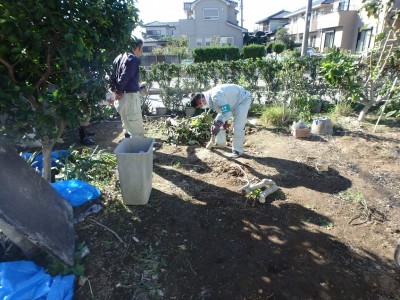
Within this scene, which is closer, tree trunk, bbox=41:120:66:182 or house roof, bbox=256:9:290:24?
tree trunk, bbox=41:120:66:182

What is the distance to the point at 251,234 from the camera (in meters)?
2.86

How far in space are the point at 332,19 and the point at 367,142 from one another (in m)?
23.9

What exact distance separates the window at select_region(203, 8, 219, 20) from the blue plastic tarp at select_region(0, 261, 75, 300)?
3061 centimetres

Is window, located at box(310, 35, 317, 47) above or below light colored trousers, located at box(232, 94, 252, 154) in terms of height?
above

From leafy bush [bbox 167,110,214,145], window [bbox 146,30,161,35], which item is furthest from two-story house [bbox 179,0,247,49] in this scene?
leafy bush [bbox 167,110,214,145]

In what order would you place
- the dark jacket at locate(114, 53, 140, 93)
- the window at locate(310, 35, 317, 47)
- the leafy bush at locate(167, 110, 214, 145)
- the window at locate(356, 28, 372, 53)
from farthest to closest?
1. the window at locate(310, 35, 317, 47)
2. the window at locate(356, 28, 372, 53)
3. the leafy bush at locate(167, 110, 214, 145)
4. the dark jacket at locate(114, 53, 140, 93)

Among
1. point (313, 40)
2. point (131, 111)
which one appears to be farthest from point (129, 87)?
point (313, 40)

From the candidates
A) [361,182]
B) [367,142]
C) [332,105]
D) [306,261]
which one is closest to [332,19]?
[332,105]

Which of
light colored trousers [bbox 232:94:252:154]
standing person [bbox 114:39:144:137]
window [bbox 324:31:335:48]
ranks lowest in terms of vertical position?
light colored trousers [bbox 232:94:252:154]

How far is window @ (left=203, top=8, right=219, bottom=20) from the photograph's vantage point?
28.4m

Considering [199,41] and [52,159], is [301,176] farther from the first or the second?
[199,41]

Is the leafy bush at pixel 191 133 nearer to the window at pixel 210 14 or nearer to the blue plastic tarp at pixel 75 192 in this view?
the blue plastic tarp at pixel 75 192

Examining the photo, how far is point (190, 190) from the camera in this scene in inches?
147

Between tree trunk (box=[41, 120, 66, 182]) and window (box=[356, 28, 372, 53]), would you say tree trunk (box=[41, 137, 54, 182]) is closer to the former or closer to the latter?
tree trunk (box=[41, 120, 66, 182])
